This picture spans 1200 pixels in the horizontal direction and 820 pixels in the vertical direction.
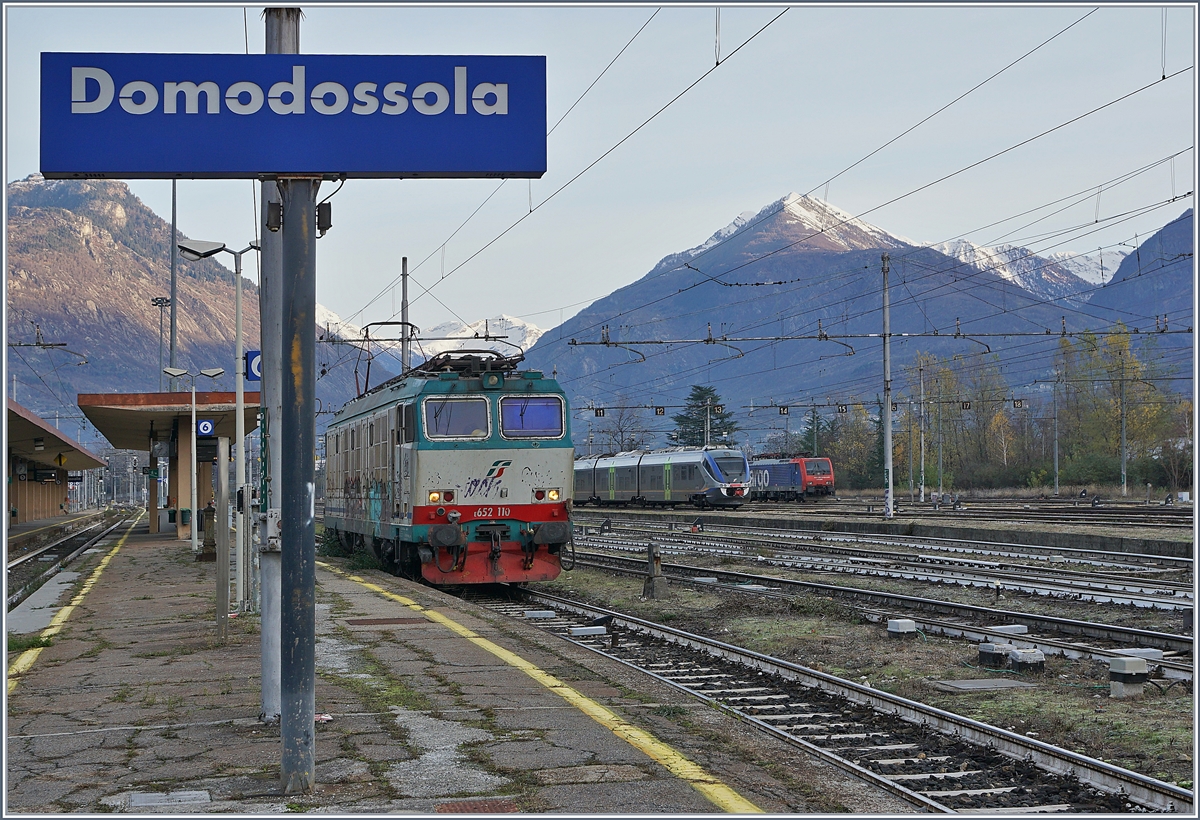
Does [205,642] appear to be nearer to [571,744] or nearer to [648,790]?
[571,744]

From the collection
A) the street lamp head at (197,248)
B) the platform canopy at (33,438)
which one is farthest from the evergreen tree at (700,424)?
the street lamp head at (197,248)

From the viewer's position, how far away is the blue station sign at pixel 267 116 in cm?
593

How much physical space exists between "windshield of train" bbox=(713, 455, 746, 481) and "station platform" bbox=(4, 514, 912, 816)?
39869 millimetres

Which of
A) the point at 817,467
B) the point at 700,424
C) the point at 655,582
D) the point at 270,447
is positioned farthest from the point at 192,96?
the point at 700,424

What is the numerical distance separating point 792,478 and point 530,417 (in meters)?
47.8

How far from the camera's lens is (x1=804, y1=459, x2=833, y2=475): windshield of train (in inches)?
2525

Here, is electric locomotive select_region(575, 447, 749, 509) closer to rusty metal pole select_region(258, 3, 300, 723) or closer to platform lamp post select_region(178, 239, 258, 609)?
platform lamp post select_region(178, 239, 258, 609)

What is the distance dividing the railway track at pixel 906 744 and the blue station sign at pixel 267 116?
4122mm

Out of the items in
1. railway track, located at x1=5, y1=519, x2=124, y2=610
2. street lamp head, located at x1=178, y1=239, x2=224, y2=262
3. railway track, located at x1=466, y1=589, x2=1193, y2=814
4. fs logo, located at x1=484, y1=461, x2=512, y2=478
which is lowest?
railway track, located at x1=5, y1=519, x2=124, y2=610

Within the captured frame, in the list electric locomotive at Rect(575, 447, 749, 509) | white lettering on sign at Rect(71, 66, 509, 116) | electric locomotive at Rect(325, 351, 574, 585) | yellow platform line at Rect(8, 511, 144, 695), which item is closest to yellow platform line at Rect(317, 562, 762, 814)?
white lettering on sign at Rect(71, 66, 509, 116)

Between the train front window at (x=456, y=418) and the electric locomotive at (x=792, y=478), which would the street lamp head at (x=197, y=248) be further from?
the electric locomotive at (x=792, y=478)

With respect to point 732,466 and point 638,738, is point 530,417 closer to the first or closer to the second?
point 638,738

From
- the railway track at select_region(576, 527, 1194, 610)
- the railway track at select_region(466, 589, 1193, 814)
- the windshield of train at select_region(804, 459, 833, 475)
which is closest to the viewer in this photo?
→ the railway track at select_region(466, 589, 1193, 814)

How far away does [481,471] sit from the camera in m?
17.4
